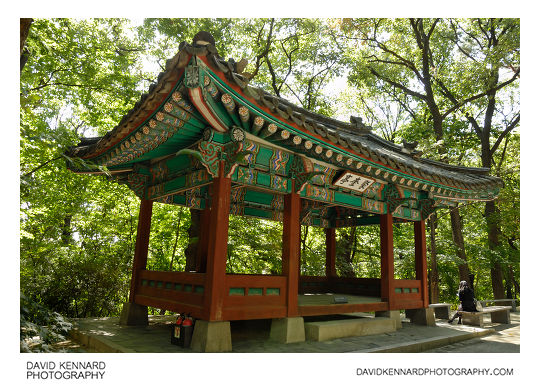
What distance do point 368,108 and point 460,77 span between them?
23.2 ft

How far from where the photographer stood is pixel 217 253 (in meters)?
5.64

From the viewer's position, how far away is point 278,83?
57.7 ft

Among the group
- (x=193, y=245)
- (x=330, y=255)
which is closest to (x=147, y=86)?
(x=193, y=245)

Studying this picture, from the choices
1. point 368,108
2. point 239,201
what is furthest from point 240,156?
point 368,108

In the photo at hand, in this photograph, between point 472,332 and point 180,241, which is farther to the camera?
point 180,241

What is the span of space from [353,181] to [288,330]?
11.6 ft

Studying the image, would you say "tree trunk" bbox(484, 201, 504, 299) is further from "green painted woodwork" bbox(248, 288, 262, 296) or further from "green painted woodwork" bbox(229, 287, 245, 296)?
"green painted woodwork" bbox(229, 287, 245, 296)

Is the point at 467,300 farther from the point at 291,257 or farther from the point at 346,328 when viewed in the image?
the point at 291,257

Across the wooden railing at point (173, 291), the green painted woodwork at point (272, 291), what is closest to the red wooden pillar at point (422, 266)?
the green painted woodwork at point (272, 291)

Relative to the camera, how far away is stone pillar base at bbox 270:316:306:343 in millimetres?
6418

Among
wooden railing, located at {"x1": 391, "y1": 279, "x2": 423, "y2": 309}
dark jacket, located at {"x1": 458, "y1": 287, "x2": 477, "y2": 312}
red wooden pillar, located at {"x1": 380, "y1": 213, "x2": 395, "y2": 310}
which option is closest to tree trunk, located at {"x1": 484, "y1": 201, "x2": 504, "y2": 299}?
dark jacket, located at {"x1": 458, "y1": 287, "x2": 477, "y2": 312}

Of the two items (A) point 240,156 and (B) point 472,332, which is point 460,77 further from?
(A) point 240,156

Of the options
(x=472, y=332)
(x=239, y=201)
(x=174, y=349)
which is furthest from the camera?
(x=239, y=201)

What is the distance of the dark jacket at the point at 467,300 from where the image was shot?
33.1ft
